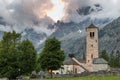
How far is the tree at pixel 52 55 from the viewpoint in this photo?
110 metres

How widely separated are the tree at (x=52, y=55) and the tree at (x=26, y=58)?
1062 cm

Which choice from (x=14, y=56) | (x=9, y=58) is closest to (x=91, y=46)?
(x=14, y=56)

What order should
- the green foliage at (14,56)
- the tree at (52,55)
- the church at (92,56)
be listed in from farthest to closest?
1. the church at (92,56)
2. the tree at (52,55)
3. the green foliage at (14,56)

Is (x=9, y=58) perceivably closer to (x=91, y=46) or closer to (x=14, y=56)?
(x=14, y=56)

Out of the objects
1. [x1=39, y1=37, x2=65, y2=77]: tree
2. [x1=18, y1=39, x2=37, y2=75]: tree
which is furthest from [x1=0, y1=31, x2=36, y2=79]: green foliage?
[x1=39, y1=37, x2=65, y2=77]: tree

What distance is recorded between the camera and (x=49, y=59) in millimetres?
110125

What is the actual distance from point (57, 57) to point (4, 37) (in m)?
20.7

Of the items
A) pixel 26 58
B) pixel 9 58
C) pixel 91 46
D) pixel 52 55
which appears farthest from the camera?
pixel 91 46

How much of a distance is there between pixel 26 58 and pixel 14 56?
17.9 feet

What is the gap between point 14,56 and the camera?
9294 centimetres

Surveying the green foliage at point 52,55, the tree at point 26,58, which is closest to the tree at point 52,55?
the green foliage at point 52,55

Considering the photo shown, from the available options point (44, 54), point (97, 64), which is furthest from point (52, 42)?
point (97, 64)

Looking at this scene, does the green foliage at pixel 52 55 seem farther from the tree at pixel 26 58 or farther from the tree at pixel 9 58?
the tree at pixel 9 58

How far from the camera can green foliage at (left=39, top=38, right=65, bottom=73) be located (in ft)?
361
